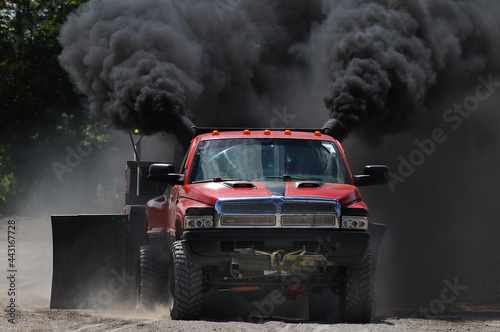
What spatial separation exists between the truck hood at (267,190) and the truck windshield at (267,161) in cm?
29

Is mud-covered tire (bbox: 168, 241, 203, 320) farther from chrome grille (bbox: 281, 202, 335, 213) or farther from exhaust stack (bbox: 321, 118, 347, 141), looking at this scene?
exhaust stack (bbox: 321, 118, 347, 141)

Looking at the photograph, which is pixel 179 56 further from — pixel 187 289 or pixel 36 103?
pixel 36 103

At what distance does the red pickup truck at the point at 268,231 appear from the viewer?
8172mm

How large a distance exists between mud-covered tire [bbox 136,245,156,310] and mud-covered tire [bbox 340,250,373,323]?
2685mm

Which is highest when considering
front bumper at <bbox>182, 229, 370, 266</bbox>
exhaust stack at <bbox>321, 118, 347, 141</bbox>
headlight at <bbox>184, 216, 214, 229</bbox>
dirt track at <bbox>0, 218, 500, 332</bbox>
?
exhaust stack at <bbox>321, 118, 347, 141</bbox>

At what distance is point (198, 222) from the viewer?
8.31m

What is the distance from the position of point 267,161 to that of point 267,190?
0.87 m

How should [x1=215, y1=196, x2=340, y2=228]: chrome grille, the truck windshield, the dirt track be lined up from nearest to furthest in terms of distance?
1. the dirt track
2. [x1=215, y1=196, x2=340, y2=228]: chrome grille
3. the truck windshield

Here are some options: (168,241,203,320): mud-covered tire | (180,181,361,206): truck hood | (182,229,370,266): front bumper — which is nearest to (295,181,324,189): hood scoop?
(180,181,361,206): truck hood

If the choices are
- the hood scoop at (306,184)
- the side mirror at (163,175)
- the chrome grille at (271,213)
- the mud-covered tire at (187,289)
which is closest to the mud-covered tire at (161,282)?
the side mirror at (163,175)

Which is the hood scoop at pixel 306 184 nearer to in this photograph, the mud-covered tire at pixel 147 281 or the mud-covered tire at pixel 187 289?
the mud-covered tire at pixel 187 289

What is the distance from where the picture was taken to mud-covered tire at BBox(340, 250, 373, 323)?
8.49m

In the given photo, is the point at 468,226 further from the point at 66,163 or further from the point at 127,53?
the point at 66,163

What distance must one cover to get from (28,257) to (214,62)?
670cm
